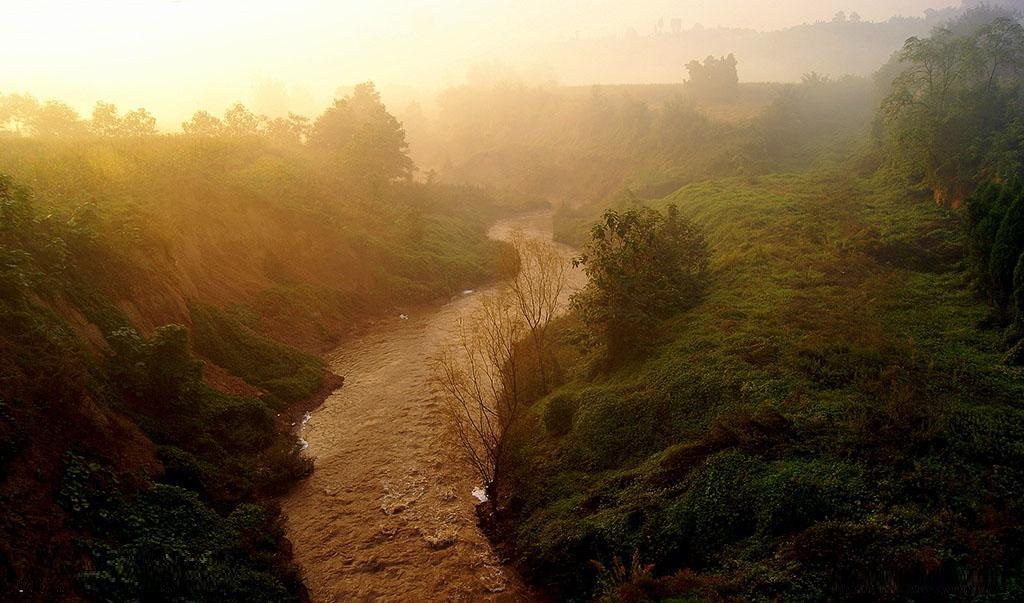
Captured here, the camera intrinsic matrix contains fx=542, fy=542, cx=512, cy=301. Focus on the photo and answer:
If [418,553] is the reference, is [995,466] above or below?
above

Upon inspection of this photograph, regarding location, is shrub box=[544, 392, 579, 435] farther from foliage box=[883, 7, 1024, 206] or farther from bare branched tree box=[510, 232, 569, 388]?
foliage box=[883, 7, 1024, 206]

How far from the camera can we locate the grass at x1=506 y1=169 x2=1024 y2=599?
40.7ft

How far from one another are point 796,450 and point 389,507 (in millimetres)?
15027

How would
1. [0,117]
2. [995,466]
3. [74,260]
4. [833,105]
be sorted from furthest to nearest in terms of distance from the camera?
[833,105] < [0,117] < [74,260] < [995,466]

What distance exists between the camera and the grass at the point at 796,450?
12.4m

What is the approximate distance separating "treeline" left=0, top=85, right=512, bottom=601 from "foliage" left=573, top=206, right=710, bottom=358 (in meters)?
15.7

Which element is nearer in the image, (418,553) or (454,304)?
(418,553)

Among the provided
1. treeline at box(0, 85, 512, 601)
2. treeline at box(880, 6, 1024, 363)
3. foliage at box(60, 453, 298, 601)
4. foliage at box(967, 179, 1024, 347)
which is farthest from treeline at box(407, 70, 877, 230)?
foliage at box(60, 453, 298, 601)

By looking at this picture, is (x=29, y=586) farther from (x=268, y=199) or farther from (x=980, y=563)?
(x=268, y=199)

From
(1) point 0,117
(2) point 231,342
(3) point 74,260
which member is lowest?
(2) point 231,342

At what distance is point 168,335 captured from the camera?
74.5ft

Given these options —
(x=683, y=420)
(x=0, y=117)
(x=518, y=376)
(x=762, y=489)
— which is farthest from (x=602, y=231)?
(x=0, y=117)

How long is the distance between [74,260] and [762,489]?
29.4 m

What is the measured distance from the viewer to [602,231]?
2727 cm
